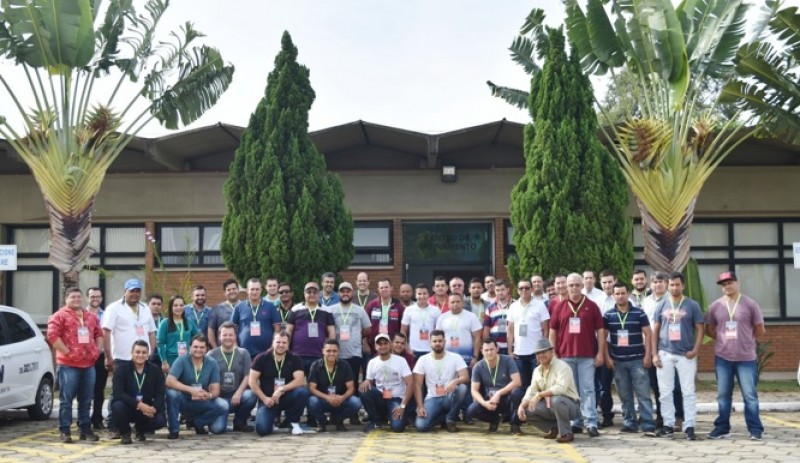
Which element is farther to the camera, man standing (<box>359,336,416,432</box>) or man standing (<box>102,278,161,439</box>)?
man standing (<box>359,336,416,432</box>)

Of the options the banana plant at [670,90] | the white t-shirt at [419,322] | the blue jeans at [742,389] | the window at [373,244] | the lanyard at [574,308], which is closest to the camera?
the blue jeans at [742,389]

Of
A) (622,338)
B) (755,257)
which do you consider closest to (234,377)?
(622,338)

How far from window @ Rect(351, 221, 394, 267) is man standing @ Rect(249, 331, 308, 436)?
26.9 ft

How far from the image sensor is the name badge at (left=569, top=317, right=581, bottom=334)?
11.3 metres

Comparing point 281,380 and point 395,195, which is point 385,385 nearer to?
point 281,380

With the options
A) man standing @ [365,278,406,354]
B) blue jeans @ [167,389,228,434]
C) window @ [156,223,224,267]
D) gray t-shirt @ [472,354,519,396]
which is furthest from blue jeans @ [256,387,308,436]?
window @ [156,223,224,267]

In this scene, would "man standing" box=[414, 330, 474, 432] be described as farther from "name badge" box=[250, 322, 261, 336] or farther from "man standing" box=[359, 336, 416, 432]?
"name badge" box=[250, 322, 261, 336]

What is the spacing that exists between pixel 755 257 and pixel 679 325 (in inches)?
421

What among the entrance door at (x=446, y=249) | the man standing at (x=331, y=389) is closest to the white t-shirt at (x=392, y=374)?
the man standing at (x=331, y=389)

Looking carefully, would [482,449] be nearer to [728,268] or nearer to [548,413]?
[548,413]

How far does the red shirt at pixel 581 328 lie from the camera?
11.3 m

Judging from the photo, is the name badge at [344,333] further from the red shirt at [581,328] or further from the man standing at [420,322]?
the red shirt at [581,328]

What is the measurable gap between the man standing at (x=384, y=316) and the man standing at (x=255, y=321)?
4.23 ft

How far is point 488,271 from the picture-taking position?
20.4 m
